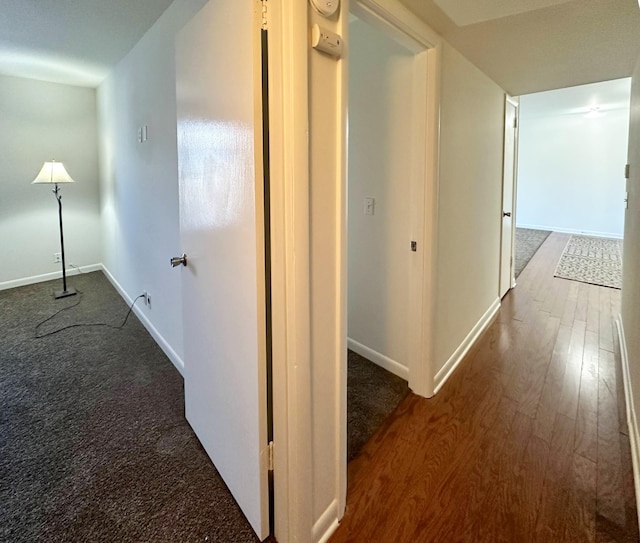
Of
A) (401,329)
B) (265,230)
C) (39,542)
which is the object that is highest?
(265,230)

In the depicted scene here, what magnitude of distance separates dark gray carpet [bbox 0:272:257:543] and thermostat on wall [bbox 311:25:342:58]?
1623mm

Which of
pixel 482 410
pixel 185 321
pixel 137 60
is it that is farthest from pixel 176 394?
pixel 137 60

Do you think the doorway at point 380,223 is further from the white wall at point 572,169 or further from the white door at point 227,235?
the white wall at point 572,169

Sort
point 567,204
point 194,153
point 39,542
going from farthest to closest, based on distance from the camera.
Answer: point 567,204 < point 194,153 < point 39,542

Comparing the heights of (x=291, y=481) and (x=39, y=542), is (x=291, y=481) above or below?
above

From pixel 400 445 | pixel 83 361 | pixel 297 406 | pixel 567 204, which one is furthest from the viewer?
pixel 567 204

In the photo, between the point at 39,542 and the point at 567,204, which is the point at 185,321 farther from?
the point at 567,204

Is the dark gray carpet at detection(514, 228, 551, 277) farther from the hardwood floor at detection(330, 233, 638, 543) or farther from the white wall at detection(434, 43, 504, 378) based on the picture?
the hardwood floor at detection(330, 233, 638, 543)

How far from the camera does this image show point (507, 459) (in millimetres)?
1697

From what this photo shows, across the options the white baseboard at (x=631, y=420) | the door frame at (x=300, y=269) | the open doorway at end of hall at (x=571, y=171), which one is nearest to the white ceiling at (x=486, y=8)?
the door frame at (x=300, y=269)

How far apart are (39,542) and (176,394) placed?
3.00 ft

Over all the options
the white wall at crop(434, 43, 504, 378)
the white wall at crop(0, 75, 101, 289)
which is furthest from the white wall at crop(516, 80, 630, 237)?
the white wall at crop(0, 75, 101, 289)

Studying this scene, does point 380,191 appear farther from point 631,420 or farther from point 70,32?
point 70,32

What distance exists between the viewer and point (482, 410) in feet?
6.76
